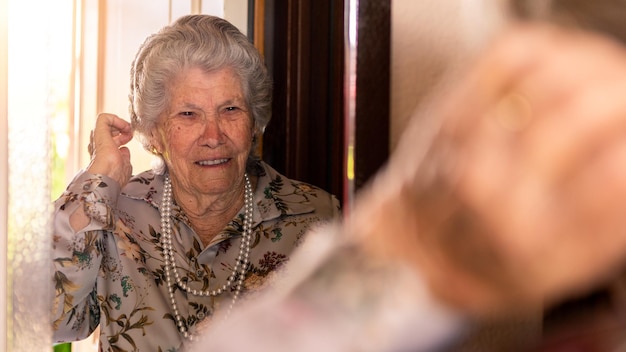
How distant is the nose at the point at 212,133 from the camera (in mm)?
666

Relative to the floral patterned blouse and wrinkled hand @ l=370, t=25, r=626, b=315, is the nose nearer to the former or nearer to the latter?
the floral patterned blouse

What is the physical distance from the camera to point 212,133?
67 cm

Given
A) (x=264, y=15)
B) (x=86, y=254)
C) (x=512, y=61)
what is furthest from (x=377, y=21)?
(x=86, y=254)

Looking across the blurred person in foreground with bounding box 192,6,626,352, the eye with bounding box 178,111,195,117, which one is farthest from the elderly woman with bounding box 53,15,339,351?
the blurred person in foreground with bounding box 192,6,626,352

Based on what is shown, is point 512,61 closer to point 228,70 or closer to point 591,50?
point 591,50

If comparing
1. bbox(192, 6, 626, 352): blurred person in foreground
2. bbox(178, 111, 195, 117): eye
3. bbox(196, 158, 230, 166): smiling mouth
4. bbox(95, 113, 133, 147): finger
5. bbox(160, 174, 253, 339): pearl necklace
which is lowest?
bbox(160, 174, 253, 339): pearl necklace

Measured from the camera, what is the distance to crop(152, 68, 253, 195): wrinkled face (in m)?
0.67

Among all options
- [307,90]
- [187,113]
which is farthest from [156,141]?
[307,90]

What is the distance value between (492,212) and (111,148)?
516 mm

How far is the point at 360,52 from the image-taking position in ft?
1.19

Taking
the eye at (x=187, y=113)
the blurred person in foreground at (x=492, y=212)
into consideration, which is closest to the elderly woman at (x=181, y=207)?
the eye at (x=187, y=113)

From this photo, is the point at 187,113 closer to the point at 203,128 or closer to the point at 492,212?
the point at 203,128

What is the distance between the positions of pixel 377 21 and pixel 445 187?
0.63 feet

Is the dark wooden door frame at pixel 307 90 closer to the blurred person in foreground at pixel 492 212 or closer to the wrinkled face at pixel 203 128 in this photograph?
the wrinkled face at pixel 203 128
